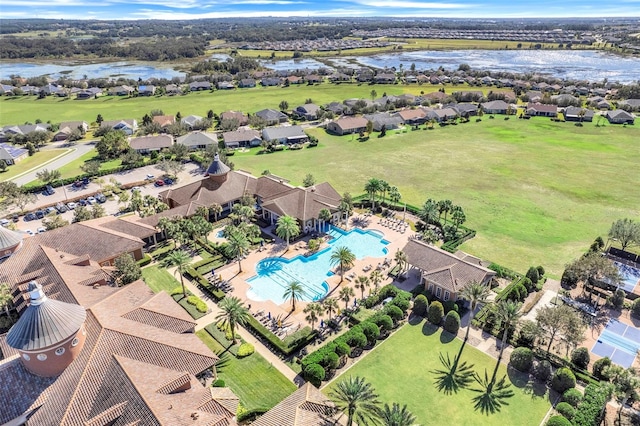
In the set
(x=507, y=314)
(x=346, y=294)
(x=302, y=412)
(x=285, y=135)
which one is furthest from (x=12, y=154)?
(x=507, y=314)

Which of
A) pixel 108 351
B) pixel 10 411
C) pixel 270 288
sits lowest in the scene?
pixel 270 288

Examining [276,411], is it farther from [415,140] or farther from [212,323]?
[415,140]

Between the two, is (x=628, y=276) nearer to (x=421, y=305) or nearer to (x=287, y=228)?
(x=421, y=305)

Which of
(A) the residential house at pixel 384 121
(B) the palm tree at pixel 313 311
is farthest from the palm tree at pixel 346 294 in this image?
(A) the residential house at pixel 384 121

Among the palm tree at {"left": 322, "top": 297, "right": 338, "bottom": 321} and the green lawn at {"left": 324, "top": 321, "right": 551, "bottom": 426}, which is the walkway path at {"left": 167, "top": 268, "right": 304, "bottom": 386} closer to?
the green lawn at {"left": 324, "top": 321, "right": 551, "bottom": 426}

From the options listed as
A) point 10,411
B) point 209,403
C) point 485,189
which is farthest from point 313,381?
point 485,189
